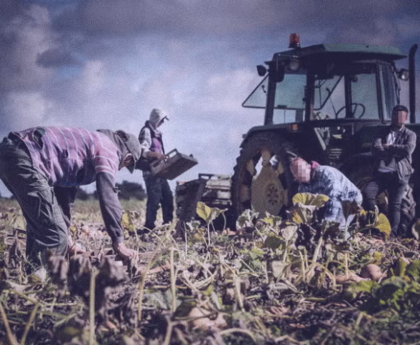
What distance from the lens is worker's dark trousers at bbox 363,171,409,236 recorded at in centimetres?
639

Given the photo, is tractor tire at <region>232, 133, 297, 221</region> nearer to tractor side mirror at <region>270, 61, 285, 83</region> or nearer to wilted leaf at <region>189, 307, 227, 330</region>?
tractor side mirror at <region>270, 61, 285, 83</region>

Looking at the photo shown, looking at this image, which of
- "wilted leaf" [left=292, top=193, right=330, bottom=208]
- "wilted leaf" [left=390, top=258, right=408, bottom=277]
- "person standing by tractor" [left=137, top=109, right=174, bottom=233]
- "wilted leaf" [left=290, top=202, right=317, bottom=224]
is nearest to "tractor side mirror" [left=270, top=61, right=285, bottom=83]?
"person standing by tractor" [left=137, top=109, right=174, bottom=233]

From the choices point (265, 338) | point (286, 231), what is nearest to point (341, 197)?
point (286, 231)

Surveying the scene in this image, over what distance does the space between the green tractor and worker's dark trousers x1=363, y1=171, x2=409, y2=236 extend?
21cm

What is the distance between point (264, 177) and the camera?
7.80 meters

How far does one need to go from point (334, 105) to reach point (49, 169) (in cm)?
431

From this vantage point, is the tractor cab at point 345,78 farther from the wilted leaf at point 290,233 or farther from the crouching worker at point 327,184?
the wilted leaf at point 290,233

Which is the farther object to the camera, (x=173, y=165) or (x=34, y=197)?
(x=173, y=165)

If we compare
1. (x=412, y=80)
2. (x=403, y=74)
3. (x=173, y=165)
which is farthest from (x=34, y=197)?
(x=403, y=74)

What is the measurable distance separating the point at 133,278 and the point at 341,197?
2.62 m

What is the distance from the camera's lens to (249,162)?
321 inches

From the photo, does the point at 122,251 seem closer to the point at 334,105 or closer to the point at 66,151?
the point at 66,151

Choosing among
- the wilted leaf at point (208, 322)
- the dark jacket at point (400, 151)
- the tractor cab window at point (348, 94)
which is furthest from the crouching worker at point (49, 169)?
the tractor cab window at point (348, 94)

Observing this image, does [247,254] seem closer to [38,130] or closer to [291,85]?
[38,130]
